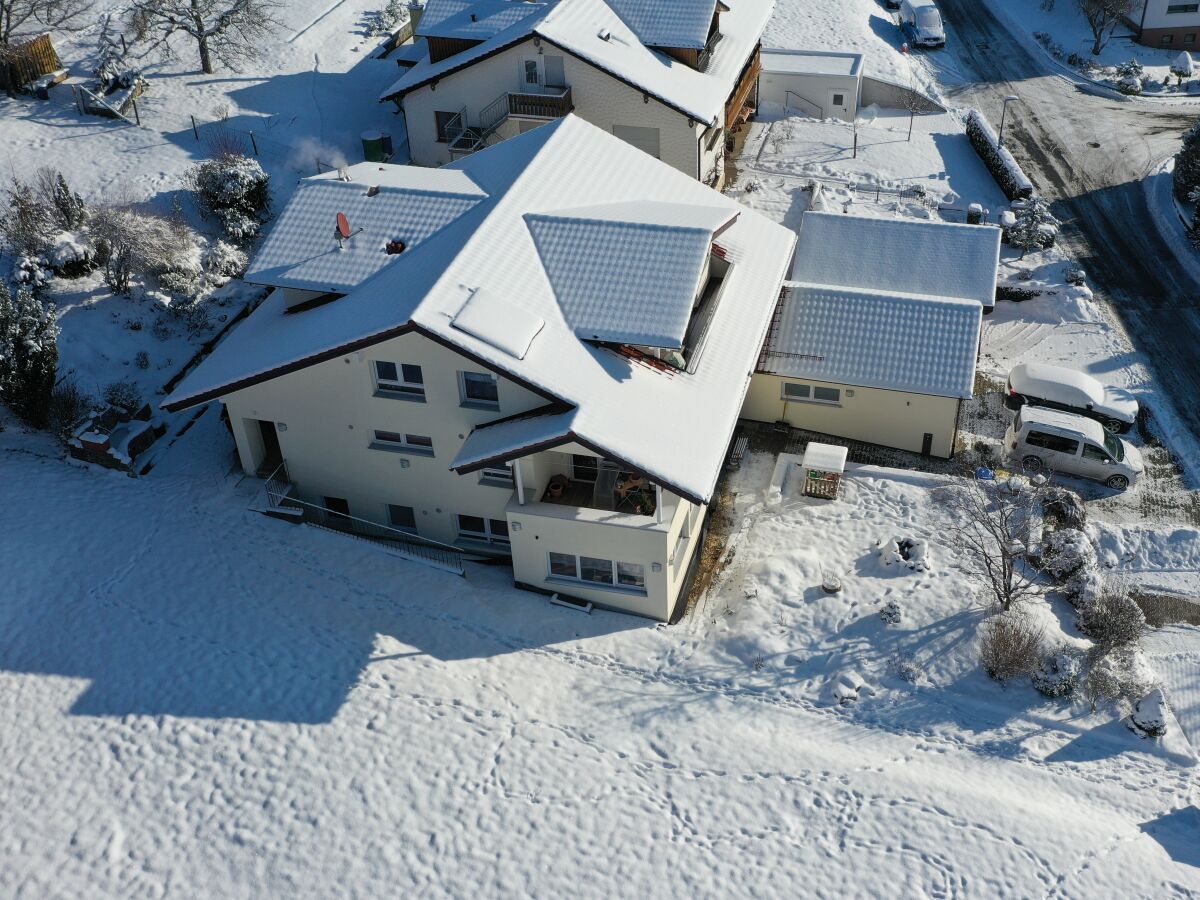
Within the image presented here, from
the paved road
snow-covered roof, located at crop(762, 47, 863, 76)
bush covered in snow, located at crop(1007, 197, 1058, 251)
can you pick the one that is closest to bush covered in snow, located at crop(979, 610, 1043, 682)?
the paved road

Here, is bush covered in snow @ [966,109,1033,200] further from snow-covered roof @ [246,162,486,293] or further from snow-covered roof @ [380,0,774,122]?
snow-covered roof @ [246,162,486,293]

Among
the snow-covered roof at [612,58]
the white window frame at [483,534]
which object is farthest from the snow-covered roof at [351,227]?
the snow-covered roof at [612,58]

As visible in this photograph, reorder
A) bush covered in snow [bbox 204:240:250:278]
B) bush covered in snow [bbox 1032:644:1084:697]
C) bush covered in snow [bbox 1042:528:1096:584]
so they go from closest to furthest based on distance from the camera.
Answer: bush covered in snow [bbox 1032:644:1084:697] → bush covered in snow [bbox 1042:528:1096:584] → bush covered in snow [bbox 204:240:250:278]

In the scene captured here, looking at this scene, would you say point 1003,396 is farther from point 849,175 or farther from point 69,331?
point 69,331

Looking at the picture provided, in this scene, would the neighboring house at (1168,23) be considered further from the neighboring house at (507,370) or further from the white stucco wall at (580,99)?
the neighboring house at (507,370)

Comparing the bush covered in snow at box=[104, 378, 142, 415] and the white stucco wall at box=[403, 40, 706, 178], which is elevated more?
the white stucco wall at box=[403, 40, 706, 178]

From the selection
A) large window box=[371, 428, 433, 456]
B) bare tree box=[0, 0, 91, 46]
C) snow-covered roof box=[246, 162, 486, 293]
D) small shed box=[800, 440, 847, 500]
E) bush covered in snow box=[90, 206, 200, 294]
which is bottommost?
small shed box=[800, 440, 847, 500]

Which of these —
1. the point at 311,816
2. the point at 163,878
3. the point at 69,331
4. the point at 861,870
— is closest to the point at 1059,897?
the point at 861,870

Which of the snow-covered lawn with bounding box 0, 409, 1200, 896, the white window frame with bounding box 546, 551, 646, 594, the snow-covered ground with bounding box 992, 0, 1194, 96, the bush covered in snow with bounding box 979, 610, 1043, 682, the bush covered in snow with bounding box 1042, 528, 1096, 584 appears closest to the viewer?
the snow-covered lawn with bounding box 0, 409, 1200, 896
